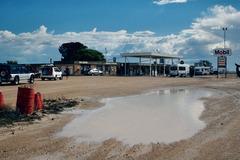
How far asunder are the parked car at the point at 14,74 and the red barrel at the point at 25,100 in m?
24.9

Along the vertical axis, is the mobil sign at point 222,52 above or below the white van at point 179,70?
above

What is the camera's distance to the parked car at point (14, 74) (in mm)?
43344

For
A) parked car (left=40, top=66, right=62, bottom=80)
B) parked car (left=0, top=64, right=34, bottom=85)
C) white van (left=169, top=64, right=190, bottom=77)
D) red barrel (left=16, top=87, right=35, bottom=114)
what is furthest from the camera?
white van (left=169, top=64, right=190, bottom=77)

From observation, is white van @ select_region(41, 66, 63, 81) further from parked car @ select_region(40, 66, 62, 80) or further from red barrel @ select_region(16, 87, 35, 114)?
red barrel @ select_region(16, 87, 35, 114)

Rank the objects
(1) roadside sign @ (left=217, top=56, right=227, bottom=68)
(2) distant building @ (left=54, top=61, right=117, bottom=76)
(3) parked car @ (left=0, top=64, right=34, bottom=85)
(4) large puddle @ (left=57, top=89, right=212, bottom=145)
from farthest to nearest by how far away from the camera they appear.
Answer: (1) roadside sign @ (left=217, top=56, right=227, bottom=68) < (2) distant building @ (left=54, top=61, right=117, bottom=76) < (3) parked car @ (left=0, top=64, right=34, bottom=85) < (4) large puddle @ (left=57, top=89, right=212, bottom=145)

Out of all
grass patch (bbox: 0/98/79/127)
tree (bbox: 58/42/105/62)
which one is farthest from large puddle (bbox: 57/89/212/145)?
tree (bbox: 58/42/105/62)

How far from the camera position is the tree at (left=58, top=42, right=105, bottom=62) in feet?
408

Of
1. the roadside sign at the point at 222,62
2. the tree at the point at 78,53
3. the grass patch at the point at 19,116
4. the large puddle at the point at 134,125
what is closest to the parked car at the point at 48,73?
the large puddle at the point at 134,125

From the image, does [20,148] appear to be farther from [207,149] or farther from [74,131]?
[207,149]

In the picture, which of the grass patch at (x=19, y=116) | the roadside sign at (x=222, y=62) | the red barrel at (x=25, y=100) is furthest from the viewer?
the roadside sign at (x=222, y=62)

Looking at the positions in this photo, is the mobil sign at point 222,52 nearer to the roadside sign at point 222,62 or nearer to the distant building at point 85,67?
the roadside sign at point 222,62

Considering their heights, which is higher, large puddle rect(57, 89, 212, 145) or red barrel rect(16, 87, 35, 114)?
red barrel rect(16, 87, 35, 114)

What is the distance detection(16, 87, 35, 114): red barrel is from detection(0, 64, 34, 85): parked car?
81.8 ft

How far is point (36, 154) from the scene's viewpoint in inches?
432
